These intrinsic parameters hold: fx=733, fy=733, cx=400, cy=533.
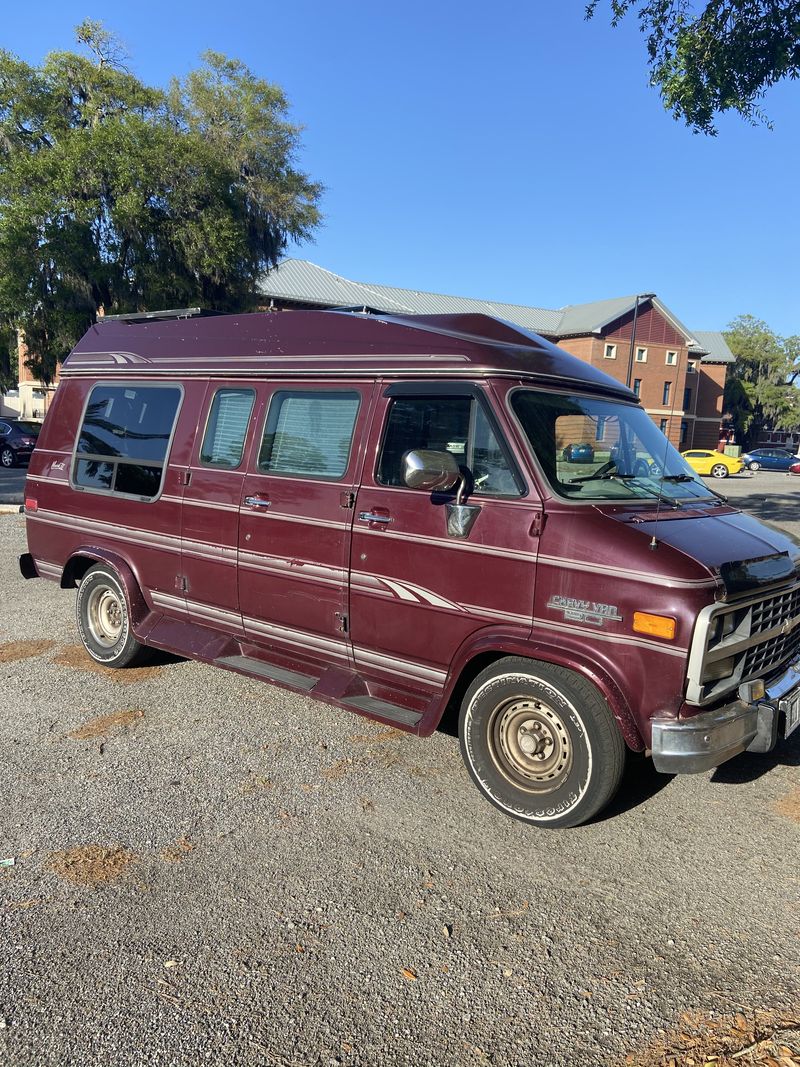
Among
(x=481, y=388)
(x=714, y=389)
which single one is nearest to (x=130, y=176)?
(x=481, y=388)

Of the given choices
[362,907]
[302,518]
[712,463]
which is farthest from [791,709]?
[712,463]

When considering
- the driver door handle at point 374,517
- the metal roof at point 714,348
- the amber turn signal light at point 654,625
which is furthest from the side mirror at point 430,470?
the metal roof at point 714,348

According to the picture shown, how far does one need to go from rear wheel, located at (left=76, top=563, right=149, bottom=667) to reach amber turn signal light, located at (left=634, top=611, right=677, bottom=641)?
157 inches

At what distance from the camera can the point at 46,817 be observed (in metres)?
3.72

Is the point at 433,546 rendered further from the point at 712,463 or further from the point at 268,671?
the point at 712,463

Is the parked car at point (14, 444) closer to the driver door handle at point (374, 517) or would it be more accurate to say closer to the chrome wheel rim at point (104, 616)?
the chrome wheel rim at point (104, 616)

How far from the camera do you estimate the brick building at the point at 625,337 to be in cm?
5241

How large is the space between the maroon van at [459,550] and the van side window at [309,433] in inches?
0.5

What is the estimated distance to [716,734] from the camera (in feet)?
10.9

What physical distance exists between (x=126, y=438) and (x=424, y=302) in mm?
54811

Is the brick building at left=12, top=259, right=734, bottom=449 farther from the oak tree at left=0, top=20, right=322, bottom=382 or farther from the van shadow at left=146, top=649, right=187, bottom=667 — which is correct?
the van shadow at left=146, top=649, right=187, bottom=667

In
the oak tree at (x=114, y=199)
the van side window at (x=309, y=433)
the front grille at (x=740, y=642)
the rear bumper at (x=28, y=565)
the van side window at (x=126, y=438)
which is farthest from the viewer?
the oak tree at (x=114, y=199)

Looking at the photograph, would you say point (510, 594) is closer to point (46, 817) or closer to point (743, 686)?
point (743, 686)

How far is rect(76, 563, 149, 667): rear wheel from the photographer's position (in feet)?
19.1
